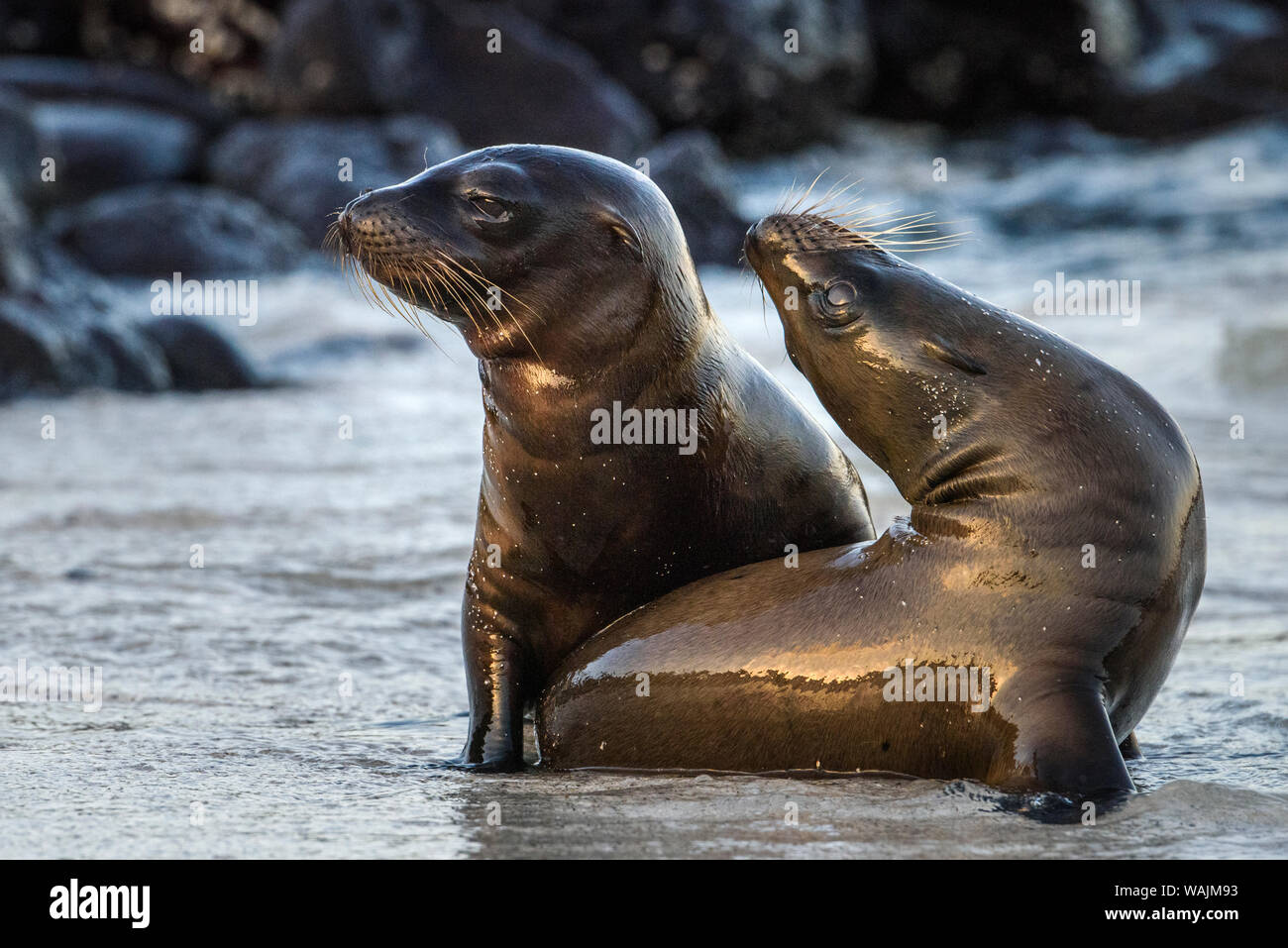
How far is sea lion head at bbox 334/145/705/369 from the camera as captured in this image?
4.41 meters

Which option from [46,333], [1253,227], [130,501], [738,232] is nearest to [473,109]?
[738,232]

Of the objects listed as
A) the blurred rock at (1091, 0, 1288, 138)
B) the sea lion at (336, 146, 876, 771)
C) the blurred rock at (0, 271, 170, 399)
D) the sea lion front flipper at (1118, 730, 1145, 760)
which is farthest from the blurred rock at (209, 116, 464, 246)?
the sea lion front flipper at (1118, 730, 1145, 760)

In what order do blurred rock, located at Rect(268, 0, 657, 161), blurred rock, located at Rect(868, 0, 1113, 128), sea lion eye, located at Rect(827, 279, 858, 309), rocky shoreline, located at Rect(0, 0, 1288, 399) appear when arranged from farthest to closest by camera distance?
1. blurred rock, located at Rect(868, 0, 1113, 128)
2. blurred rock, located at Rect(268, 0, 657, 161)
3. rocky shoreline, located at Rect(0, 0, 1288, 399)
4. sea lion eye, located at Rect(827, 279, 858, 309)

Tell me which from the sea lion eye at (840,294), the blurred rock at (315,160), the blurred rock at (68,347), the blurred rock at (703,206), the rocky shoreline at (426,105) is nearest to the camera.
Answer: the sea lion eye at (840,294)

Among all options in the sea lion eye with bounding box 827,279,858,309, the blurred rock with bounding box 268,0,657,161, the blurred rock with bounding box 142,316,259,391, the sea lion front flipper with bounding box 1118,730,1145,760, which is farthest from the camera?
the blurred rock with bounding box 268,0,657,161

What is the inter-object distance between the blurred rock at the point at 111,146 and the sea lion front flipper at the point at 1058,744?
2001 centimetres

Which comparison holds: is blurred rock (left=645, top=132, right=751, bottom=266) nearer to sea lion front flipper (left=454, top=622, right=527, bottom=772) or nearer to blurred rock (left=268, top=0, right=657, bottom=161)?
blurred rock (left=268, top=0, right=657, bottom=161)

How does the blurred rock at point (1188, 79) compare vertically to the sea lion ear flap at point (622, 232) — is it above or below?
above

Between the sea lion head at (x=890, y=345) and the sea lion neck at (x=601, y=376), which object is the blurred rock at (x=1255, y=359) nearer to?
the sea lion head at (x=890, y=345)

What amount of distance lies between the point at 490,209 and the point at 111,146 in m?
20.3

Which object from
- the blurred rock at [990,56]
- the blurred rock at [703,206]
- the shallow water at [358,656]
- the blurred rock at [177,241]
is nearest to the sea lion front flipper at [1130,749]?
the shallow water at [358,656]

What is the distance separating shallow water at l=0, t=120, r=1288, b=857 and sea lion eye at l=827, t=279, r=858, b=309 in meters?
1.20

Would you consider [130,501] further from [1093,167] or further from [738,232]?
[1093,167]

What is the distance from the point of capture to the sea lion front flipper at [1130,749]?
4609mm
